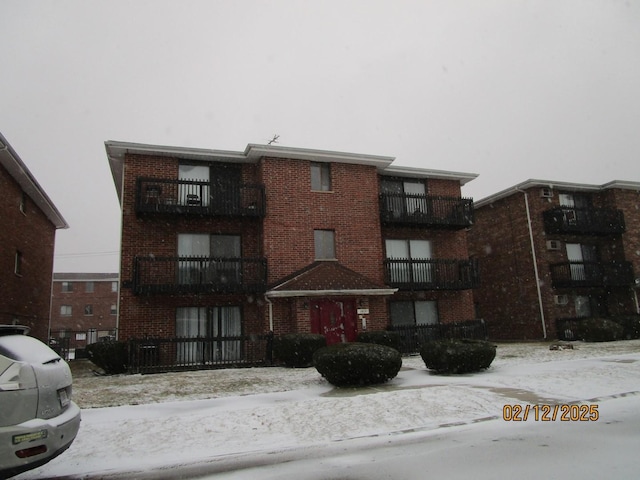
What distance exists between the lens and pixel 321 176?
19062mm

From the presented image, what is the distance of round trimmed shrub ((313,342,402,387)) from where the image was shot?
10398 mm

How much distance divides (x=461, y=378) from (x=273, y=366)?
6465mm

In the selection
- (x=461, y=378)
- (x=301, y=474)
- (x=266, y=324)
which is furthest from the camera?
(x=266, y=324)

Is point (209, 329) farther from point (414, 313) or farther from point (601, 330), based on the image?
point (601, 330)

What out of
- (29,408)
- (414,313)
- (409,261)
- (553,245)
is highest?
(553,245)

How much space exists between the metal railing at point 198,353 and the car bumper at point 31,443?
34.0 ft

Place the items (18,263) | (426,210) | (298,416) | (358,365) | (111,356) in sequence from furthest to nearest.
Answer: (426,210) → (18,263) → (111,356) → (358,365) → (298,416)

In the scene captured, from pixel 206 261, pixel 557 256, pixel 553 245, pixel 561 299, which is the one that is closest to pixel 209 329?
pixel 206 261

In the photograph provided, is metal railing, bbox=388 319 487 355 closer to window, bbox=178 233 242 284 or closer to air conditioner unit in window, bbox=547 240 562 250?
window, bbox=178 233 242 284

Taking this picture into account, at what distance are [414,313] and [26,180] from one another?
16.2 metres

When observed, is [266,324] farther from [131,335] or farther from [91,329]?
[91,329]

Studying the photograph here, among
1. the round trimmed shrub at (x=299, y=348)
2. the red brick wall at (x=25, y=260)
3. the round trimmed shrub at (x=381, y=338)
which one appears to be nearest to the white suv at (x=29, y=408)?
the round trimmed shrub at (x=299, y=348)

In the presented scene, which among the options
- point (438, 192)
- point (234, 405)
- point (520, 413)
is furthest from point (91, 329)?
point (520, 413)

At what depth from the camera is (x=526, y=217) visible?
24.4m
